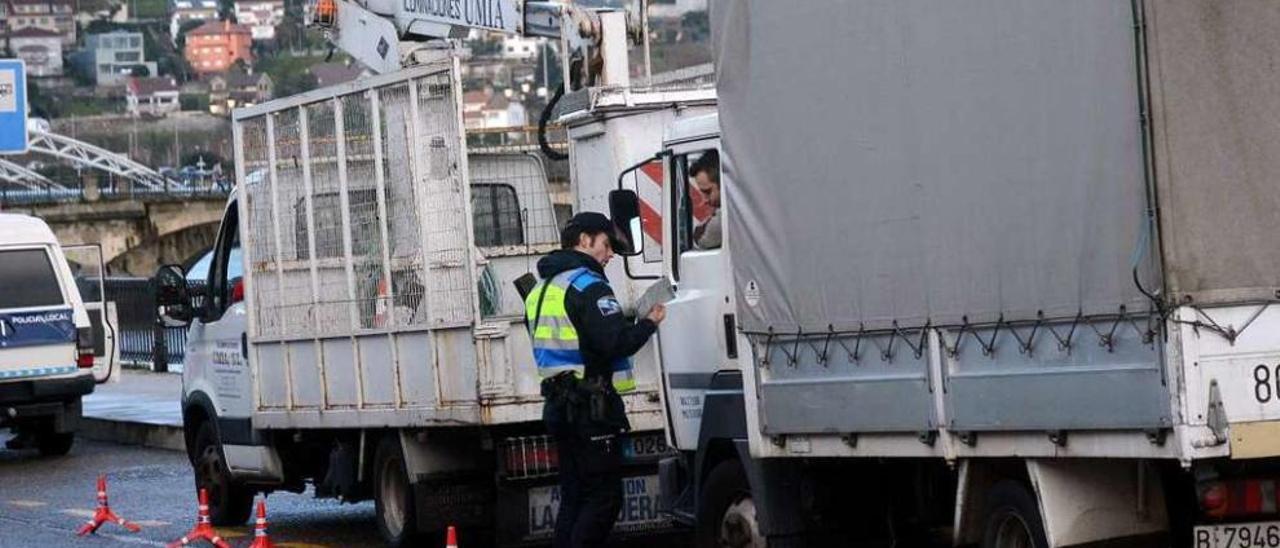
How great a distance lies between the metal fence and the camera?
107ft

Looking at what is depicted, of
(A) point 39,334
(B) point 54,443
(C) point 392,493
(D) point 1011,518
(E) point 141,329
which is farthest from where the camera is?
(E) point 141,329

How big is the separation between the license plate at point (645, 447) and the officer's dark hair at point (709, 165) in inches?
77.4

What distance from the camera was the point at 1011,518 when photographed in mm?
8961

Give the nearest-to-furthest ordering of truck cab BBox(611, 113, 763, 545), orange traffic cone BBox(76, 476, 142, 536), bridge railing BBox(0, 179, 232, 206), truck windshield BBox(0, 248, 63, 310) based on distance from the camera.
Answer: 1. truck cab BBox(611, 113, 763, 545)
2. orange traffic cone BBox(76, 476, 142, 536)
3. truck windshield BBox(0, 248, 63, 310)
4. bridge railing BBox(0, 179, 232, 206)

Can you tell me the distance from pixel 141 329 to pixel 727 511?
23.9 meters

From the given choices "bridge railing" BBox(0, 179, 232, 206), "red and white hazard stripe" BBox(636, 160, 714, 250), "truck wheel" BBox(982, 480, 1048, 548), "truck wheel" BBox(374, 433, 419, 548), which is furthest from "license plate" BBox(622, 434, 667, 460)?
"bridge railing" BBox(0, 179, 232, 206)

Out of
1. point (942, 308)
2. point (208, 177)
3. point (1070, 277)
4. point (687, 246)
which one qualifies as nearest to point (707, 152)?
point (687, 246)

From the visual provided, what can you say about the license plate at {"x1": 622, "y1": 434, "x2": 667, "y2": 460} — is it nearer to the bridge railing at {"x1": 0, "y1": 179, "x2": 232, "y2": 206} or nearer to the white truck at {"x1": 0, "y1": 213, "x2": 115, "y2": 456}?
the white truck at {"x1": 0, "y1": 213, "x2": 115, "y2": 456}

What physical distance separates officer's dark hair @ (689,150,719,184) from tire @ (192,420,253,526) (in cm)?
571

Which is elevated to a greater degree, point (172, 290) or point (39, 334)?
point (172, 290)

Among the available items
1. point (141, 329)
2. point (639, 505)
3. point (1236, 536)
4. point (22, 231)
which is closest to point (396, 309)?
point (639, 505)

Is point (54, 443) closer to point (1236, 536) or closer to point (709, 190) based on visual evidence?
point (709, 190)

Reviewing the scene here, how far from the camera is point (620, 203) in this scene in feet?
36.8

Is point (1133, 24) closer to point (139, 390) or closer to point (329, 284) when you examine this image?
point (329, 284)
